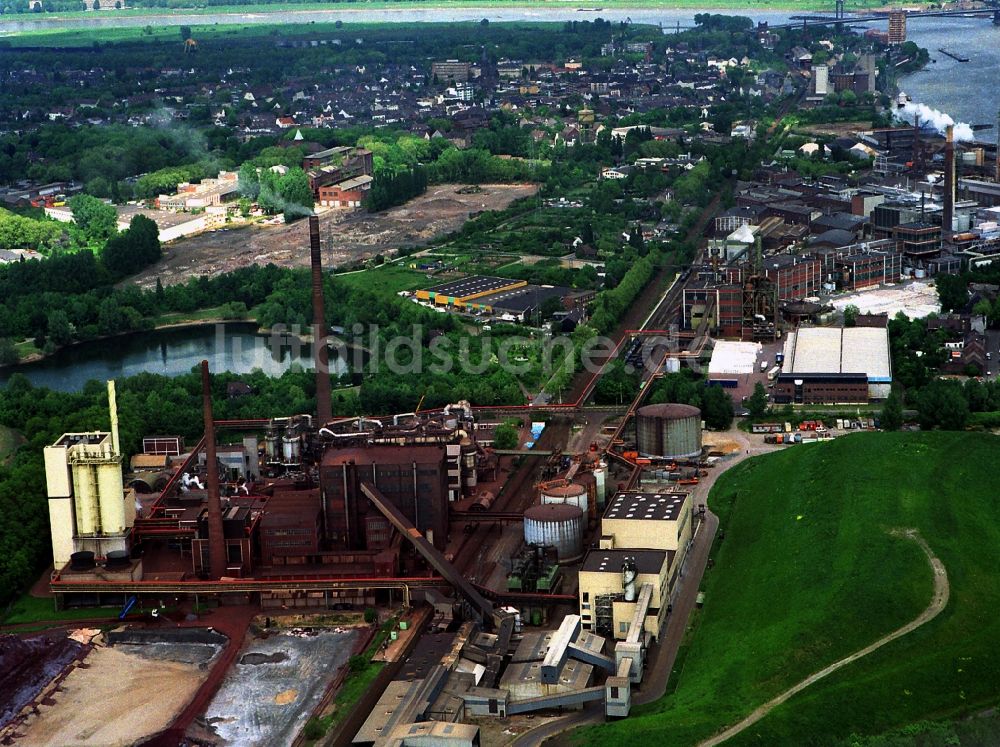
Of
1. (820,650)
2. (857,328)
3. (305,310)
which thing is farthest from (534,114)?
(820,650)

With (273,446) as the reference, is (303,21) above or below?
above

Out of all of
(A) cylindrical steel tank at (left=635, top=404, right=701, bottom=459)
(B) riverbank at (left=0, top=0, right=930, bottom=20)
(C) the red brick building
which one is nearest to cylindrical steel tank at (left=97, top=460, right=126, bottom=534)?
(C) the red brick building

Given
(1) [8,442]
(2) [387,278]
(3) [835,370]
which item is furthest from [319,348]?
(2) [387,278]

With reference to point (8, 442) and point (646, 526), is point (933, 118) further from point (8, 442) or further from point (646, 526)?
point (646, 526)

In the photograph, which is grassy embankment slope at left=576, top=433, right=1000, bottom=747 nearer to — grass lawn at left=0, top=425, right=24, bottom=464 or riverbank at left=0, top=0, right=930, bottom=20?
grass lawn at left=0, top=425, right=24, bottom=464

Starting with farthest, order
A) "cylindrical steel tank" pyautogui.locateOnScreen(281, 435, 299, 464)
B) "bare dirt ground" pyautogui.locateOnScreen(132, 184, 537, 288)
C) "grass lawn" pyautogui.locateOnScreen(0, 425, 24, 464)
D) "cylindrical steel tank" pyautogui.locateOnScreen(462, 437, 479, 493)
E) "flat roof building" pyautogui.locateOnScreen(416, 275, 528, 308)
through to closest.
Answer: "bare dirt ground" pyautogui.locateOnScreen(132, 184, 537, 288) → "flat roof building" pyautogui.locateOnScreen(416, 275, 528, 308) → "grass lawn" pyautogui.locateOnScreen(0, 425, 24, 464) → "cylindrical steel tank" pyautogui.locateOnScreen(281, 435, 299, 464) → "cylindrical steel tank" pyautogui.locateOnScreen(462, 437, 479, 493)

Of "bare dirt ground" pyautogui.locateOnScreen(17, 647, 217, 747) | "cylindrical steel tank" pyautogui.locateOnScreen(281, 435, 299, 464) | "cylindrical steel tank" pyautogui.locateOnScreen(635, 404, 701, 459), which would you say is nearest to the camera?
"bare dirt ground" pyautogui.locateOnScreen(17, 647, 217, 747)
